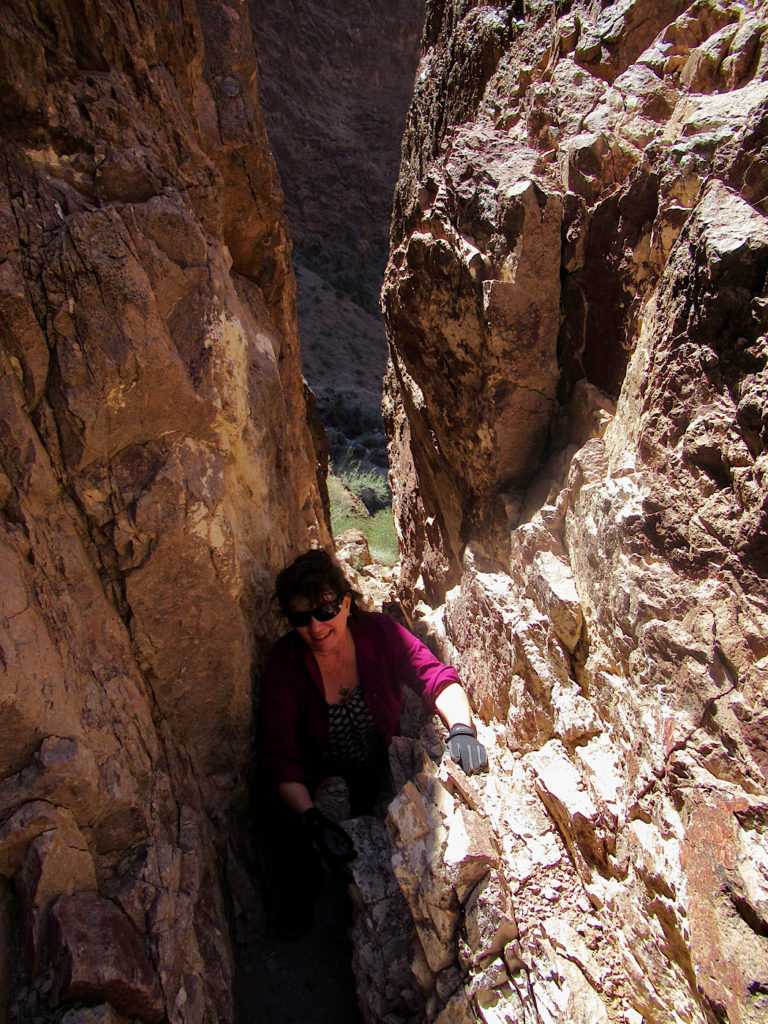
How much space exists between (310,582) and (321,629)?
0.17m

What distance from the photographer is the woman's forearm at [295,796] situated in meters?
2.00

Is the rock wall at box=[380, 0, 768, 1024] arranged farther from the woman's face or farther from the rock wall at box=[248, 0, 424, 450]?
the rock wall at box=[248, 0, 424, 450]

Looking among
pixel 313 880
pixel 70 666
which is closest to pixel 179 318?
pixel 70 666

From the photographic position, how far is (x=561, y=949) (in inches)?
59.2

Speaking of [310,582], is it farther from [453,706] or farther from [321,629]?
[453,706]

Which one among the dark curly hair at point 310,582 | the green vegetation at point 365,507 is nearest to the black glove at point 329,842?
the dark curly hair at point 310,582

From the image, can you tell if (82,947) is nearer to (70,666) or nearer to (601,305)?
(70,666)

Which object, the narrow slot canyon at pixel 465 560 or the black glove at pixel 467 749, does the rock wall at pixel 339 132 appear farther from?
the black glove at pixel 467 749

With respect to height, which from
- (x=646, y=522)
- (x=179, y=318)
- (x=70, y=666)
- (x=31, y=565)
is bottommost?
(x=70, y=666)

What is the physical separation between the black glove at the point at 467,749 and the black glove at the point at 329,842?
17.2 inches

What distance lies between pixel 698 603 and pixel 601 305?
1.10 meters

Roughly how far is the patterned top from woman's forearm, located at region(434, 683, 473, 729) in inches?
10.7

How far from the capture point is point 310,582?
2178 millimetres

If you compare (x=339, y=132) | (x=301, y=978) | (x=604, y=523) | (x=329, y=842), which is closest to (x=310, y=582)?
(x=329, y=842)
